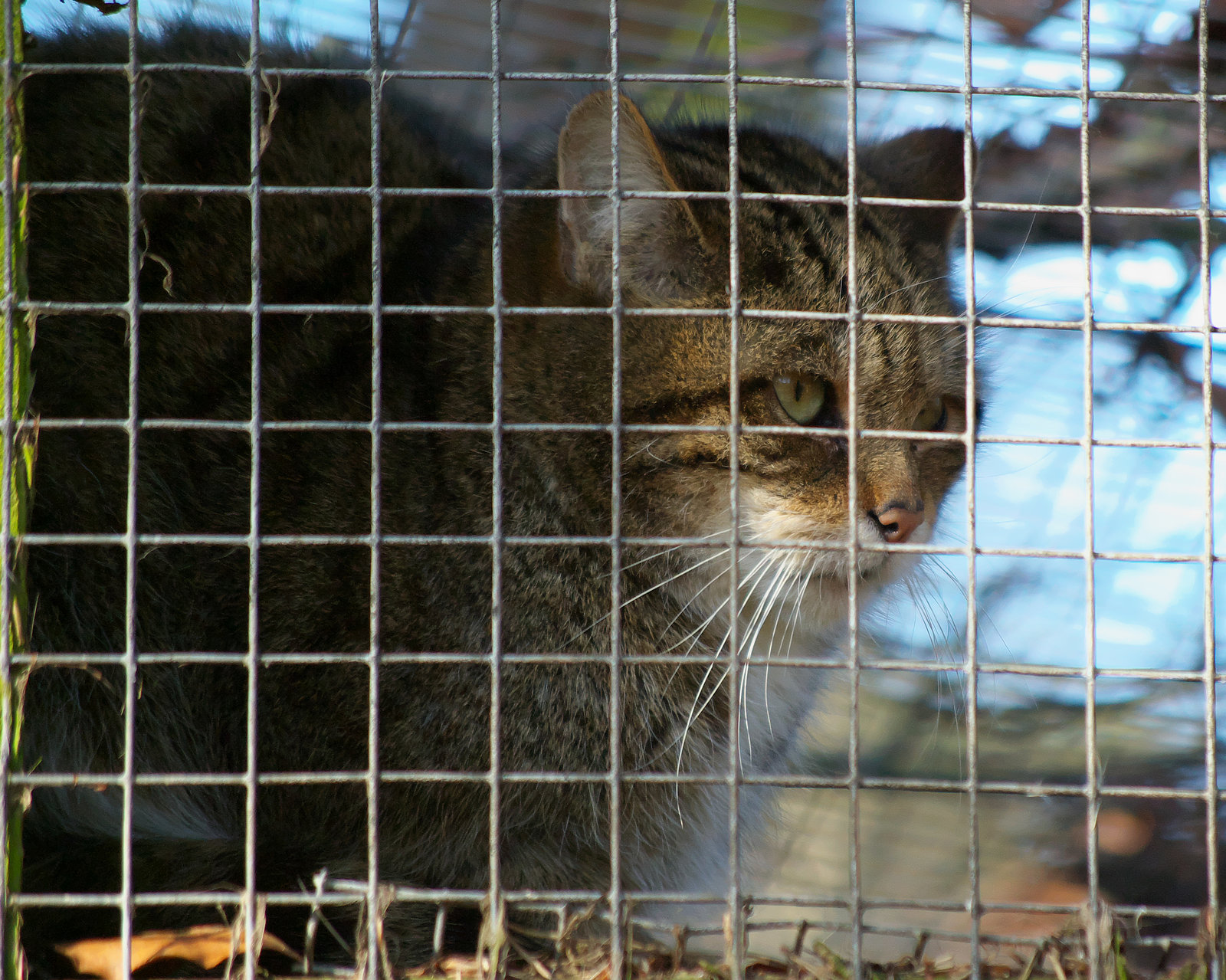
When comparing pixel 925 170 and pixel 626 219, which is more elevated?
pixel 925 170

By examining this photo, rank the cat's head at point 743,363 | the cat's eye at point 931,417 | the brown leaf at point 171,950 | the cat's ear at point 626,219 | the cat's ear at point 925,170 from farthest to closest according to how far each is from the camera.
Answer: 1. the cat's ear at point 925,170
2. the cat's eye at point 931,417
3. the cat's head at point 743,363
4. the cat's ear at point 626,219
5. the brown leaf at point 171,950

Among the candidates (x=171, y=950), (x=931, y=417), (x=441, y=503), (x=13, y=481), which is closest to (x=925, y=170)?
(x=931, y=417)

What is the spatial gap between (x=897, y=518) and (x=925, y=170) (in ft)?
3.26

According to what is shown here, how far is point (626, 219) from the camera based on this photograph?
1732 millimetres

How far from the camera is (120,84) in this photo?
199 centimetres

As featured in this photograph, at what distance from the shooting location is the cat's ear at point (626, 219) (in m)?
1.57

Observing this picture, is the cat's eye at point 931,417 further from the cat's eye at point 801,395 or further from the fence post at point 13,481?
the fence post at point 13,481

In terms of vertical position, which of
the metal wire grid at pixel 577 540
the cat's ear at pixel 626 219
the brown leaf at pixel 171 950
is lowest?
the brown leaf at pixel 171 950

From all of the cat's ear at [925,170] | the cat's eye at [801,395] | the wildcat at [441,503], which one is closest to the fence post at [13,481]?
the wildcat at [441,503]

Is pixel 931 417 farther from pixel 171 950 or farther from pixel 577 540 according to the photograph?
pixel 171 950

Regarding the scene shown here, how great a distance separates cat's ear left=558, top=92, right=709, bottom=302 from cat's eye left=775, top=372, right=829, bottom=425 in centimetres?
22

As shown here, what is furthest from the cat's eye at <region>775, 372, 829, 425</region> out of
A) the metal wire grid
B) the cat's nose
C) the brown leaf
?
the brown leaf

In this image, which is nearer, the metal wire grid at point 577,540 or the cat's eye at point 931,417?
the metal wire grid at point 577,540

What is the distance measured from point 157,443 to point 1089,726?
4.90 ft
